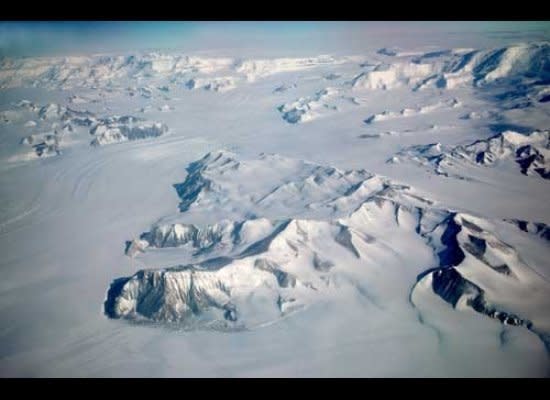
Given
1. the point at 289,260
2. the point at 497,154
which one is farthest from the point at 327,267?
the point at 497,154

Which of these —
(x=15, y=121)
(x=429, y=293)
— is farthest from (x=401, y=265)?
(x=15, y=121)

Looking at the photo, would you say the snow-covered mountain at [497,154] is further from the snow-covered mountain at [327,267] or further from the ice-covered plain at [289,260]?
the snow-covered mountain at [327,267]

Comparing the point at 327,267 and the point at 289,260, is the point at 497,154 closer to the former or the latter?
the point at 327,267

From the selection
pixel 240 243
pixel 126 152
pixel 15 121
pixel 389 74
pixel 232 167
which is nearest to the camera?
pixel 240 243

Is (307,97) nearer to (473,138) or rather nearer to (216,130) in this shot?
(216,130)

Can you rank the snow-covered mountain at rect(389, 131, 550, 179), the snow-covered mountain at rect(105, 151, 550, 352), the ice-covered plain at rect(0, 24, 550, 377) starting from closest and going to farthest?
the ice-covered plain at rect(0, 24, 550, 377), the snow-covered mountain at rect(105, 151, 550, 352), the snow-covered mountain at rect(389, 131, 550, 179)

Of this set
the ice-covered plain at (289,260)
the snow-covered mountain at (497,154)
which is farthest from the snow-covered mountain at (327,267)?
the snow-covered mountain at (497,154)

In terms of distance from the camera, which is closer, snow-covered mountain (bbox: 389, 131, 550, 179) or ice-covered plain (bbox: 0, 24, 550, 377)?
ice-covered plain (bbox: 0, 24, 550, 377)

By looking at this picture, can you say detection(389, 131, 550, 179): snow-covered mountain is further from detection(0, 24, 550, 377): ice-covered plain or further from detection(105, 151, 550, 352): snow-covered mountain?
detection(105, 151, 550, 352): snow-covered mountain

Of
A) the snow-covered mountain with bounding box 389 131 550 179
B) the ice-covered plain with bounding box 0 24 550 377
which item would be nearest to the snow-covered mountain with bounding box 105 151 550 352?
the ice-covered plain with bounding box 0 24 550 377

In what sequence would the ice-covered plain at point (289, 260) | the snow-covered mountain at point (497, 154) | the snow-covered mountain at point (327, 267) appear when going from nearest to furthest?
the ice-covered plain at point (289, 260) → the snow-covered mountain at point (327, 267) → the snow-covered mountain at point (497, 154)

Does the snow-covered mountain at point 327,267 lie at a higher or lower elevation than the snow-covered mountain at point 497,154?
higher
